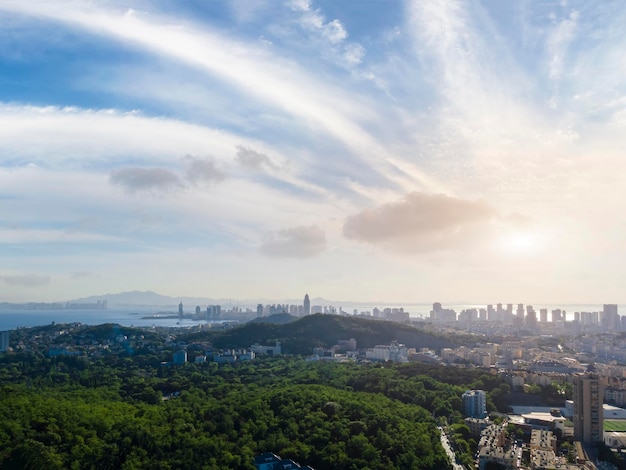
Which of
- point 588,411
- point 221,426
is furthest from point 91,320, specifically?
point 588,411

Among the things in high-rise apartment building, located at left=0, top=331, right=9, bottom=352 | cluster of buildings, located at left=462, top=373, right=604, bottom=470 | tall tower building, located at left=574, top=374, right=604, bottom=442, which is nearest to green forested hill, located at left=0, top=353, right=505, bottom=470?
cluster of buildings, located at left=462, top=373, right=604, bottom=470

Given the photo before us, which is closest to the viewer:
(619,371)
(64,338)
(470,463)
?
(470,463)

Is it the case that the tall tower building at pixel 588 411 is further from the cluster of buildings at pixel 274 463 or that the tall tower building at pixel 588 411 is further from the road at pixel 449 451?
the cluster of buildings at pixel 274 463

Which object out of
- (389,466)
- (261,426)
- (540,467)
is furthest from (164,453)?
(540,467)

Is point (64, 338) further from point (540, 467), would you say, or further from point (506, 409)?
point (540, 467)

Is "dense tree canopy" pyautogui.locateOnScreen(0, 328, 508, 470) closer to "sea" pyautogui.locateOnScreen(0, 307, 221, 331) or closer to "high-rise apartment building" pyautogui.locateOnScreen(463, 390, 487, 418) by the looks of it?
"high-rise apartment building" pyautogui.locateOnScreen(463, 390, 487, 418)

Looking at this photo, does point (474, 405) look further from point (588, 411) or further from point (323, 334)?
point (323, 334)
